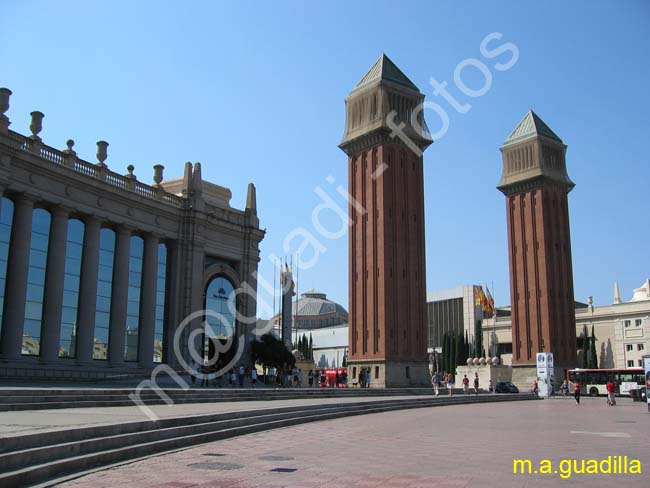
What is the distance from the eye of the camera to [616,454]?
12.1m

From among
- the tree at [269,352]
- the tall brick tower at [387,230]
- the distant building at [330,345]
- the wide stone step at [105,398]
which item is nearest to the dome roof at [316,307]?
the distant building at [330,345]

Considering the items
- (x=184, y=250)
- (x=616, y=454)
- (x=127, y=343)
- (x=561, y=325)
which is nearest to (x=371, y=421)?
(x=616, y=454)

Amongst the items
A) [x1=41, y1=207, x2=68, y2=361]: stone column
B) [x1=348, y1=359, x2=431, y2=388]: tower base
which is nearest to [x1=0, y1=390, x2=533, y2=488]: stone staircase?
[x1=41, y1=207, x2=68, y2=361]: stone column

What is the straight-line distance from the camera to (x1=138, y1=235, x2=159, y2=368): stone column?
1497 inches

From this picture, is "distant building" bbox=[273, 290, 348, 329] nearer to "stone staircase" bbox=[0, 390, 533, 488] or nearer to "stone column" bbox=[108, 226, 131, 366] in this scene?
"stone column" bbox=[108, 226, 131, 366]

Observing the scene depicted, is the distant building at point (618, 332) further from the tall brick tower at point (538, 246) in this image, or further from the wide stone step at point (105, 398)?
the wide stone step at point (105, 398)

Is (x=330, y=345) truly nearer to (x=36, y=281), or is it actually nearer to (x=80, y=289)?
(x=80, y=289)

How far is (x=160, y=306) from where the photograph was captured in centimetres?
4038

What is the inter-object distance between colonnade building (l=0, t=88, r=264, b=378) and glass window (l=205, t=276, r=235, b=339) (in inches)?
2.9

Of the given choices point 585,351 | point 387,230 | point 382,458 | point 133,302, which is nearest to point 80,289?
point 133,302

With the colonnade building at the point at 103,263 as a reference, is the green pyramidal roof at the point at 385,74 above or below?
above

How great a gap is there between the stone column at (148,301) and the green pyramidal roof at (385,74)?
30624 millimetres

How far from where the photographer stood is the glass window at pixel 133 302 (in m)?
37.7

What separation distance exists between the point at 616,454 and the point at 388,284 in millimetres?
46181
